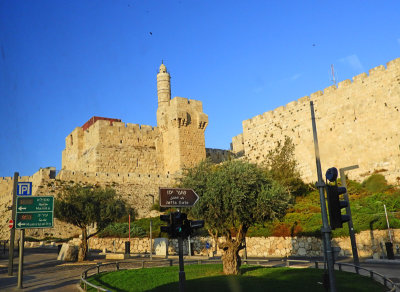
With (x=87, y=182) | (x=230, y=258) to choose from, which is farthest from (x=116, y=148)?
(x=230, y=258)

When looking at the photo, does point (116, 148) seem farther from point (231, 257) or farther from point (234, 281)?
point (234, 281)

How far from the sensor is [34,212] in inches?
564

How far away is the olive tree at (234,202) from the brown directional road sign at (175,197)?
167 inches

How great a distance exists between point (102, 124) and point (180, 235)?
37.6 meters

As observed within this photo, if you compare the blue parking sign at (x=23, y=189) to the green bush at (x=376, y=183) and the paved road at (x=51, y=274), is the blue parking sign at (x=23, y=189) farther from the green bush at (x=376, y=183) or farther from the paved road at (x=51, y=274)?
the green bush at (x=376, y=183)

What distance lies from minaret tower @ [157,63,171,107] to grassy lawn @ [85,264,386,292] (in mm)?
32125

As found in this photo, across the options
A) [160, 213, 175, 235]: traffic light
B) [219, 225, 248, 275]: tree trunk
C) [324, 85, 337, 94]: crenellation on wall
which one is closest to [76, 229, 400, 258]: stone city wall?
[219, 225, 248, 275]: tree trunk

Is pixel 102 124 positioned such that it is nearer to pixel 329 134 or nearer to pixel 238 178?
pixel 329 134

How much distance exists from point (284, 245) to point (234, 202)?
11.0 m

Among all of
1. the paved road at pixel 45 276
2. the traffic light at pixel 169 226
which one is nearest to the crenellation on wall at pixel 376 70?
the paved road at pixel 45 276

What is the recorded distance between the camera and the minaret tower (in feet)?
150

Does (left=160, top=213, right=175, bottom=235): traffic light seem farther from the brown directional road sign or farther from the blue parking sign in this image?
the blue parking sign

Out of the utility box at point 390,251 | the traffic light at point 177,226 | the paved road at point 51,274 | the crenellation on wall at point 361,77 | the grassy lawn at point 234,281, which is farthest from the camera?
the crenellation on wall at point 361,77

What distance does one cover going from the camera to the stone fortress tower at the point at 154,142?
144ft
